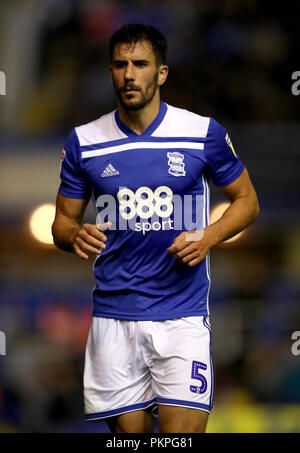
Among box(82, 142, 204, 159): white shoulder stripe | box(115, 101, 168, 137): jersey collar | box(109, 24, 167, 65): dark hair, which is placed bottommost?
box(82, 142, 204, 159): white shoulder stripe

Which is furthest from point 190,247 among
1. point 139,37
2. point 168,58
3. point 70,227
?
point 168,58

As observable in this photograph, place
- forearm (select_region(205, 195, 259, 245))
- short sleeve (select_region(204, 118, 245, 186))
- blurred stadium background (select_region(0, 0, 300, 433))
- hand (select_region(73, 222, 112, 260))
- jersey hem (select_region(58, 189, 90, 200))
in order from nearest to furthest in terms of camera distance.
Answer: hand (select_region(73, 222, 112, 260)), forearm (select_region(205, 195, 259, 245)), short sleeve (select_region(204, 118, 245, 186)), jersey hem (select_region(58, 189, 90, 200)), blurred stadium background (select_region(0, 0, 300, 433))

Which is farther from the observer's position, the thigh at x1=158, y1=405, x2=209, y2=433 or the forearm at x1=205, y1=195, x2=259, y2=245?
the forearm at x1=205, y1=195, x2=259, y2=245

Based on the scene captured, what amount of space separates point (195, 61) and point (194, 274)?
3.31 metres

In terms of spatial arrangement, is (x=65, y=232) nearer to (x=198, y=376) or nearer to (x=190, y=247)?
(x=190, y=247)

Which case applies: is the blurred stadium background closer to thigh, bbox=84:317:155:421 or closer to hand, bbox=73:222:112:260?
thigh, bbox=84:317:155:421

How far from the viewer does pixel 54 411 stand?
576cm

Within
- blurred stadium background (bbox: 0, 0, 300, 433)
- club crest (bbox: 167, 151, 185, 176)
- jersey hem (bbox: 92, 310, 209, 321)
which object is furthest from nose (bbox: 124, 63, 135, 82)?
blurred stadium background (bbox: 0, 0, 300, 433)

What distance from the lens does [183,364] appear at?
10.8 ft

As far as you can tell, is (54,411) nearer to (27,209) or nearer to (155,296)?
(27,209)

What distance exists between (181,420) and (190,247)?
711 millimetres

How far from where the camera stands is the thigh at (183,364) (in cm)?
327

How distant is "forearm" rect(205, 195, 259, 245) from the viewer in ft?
11.1

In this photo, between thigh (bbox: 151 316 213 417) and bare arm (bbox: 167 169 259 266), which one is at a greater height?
bare arm (bbox: 167 169 259 266)
